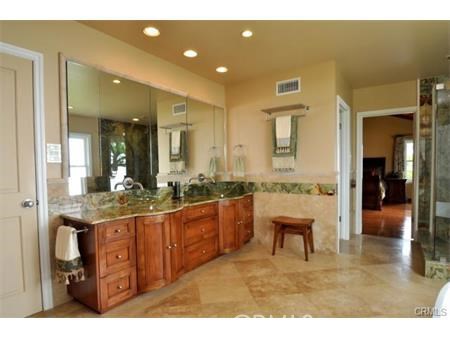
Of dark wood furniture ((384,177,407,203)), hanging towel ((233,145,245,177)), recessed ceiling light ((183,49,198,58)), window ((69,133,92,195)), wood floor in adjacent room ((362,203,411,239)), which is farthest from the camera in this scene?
dark wood furniture ((384,177,407,203))

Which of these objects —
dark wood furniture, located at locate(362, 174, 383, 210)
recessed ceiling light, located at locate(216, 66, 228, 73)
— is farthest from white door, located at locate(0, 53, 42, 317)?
dark wood furniture, located at locate(362, 174, 383, 210)

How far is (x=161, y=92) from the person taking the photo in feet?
10.3

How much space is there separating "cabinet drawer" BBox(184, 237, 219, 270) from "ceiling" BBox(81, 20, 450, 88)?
7.48 feet

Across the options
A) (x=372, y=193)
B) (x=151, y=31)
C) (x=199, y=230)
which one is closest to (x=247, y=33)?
(x=151, y=31)

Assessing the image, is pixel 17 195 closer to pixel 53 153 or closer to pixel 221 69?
pixel 53 153

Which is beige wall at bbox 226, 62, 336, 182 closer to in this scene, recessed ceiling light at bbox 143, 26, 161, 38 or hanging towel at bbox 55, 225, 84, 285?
recessed ceiling light at bbox 143, 26, 161, 38

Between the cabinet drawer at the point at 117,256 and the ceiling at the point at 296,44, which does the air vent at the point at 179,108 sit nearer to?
the ceiling at the point at 296,44

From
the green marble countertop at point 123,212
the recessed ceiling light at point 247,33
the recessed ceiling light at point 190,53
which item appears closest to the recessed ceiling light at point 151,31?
the recessed ceiling light at point 190,53

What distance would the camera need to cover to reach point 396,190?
7500 millimetres

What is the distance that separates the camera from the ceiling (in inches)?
94.4

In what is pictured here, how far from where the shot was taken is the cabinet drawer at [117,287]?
79.4 inches

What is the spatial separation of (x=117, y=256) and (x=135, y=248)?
0.17 m
